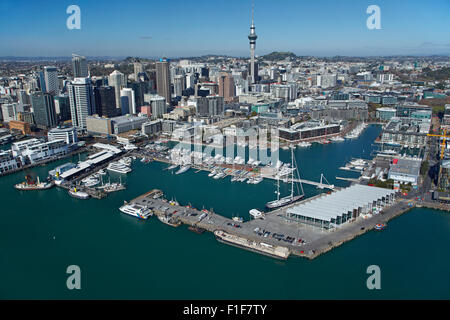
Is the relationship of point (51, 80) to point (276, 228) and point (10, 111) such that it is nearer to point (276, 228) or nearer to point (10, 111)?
point (10, 111)

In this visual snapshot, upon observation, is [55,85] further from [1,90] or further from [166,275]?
[166,275]

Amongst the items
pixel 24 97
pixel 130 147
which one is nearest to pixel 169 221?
pixel 130 147

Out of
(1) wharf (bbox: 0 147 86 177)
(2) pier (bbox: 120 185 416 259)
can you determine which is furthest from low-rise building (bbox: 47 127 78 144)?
(2) pier (bbox: 120 185 416 259)

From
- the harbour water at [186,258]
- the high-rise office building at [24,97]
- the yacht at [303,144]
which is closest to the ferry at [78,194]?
the harbour water at [186,258]

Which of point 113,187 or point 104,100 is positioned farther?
point 104,100

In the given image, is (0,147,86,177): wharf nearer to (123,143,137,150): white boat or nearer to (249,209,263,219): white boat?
(123,143,137,150): white boat

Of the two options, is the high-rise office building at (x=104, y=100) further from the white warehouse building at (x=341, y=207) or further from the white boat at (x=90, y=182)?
the white warehouse building at (x=341, y=207)
